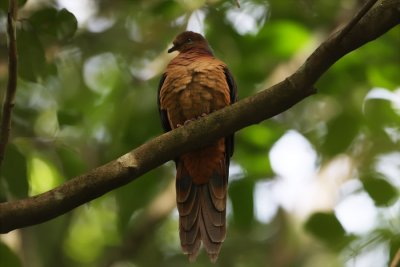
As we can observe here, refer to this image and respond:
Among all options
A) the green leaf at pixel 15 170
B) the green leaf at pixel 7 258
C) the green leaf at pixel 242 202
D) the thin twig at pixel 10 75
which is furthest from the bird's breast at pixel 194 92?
the thin twig at pixel 10 75

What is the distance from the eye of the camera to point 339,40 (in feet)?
11.5

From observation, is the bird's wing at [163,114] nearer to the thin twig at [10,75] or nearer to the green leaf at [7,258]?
the green leaf at [7,258]

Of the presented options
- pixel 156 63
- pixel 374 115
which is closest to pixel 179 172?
pixel 374 115

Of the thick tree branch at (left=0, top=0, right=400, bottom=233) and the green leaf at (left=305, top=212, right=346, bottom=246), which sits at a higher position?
the thick tree branch at (left=0, top=0, right=400, bottom=233)

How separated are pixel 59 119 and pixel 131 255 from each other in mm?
3018

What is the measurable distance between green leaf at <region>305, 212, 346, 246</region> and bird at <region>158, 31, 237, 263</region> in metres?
1.06

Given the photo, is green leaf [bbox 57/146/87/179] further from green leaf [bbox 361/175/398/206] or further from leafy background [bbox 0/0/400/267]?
green leaf [bbox 361/175/398/206]

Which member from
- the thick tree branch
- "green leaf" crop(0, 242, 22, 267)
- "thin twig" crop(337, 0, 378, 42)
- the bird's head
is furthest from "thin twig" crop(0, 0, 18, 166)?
the bird's head

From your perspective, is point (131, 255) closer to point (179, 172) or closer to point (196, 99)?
point (179, 172)

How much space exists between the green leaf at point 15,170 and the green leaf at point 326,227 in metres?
1.84

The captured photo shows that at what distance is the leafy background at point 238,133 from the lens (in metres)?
4.31

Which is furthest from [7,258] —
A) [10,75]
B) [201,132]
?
[201,132]

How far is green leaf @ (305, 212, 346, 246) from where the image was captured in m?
4.26

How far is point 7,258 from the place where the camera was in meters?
3.94
